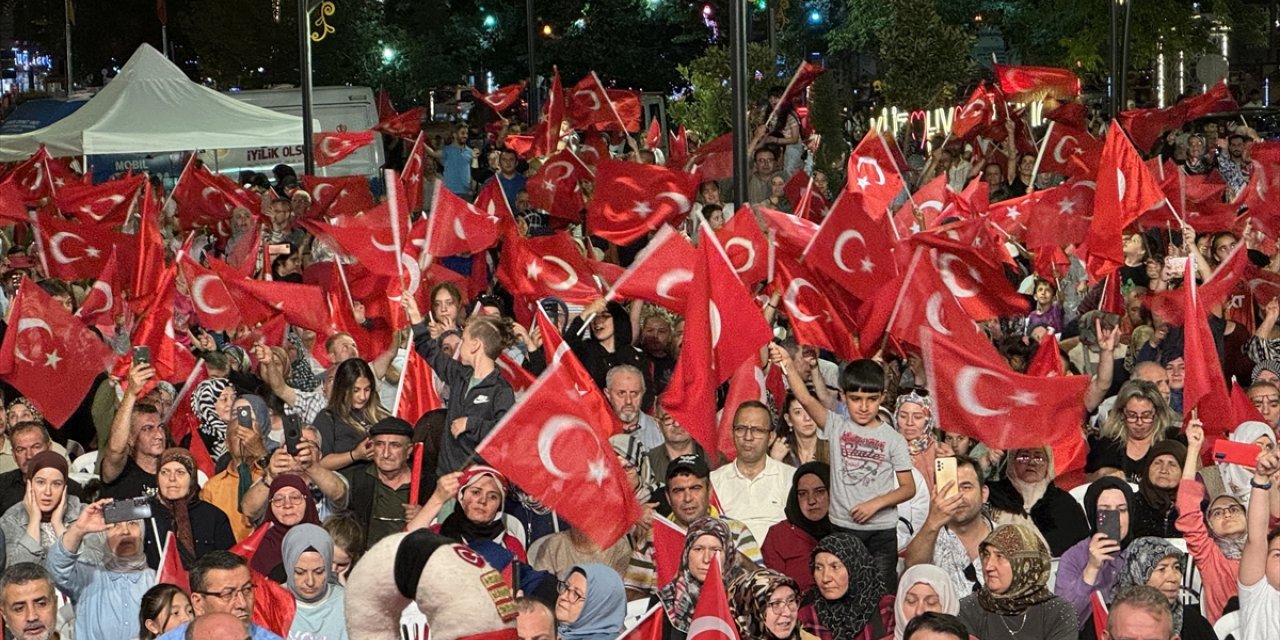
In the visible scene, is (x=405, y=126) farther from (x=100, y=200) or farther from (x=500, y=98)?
(x=100, y=200)

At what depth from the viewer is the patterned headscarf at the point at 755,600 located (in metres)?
8.41

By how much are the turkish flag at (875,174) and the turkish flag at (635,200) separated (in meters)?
1.39

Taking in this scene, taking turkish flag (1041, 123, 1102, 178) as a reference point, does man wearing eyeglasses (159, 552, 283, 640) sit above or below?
below

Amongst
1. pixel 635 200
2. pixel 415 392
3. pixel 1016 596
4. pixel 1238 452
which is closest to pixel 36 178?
pixel 635 200

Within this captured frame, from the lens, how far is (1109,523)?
30.7 ft

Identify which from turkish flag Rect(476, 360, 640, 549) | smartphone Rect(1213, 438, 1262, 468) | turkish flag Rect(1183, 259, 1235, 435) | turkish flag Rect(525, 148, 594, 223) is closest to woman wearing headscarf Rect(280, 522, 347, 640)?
turkish flag Rect(476, 360, 640, 549)

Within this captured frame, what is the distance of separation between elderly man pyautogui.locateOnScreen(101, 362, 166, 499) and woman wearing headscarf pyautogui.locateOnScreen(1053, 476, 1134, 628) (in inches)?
176

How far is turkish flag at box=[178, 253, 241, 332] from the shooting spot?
14773 mm

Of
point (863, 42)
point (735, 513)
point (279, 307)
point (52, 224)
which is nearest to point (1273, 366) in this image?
point (735, 513)

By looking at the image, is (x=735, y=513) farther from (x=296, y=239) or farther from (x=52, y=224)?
(x=296, y=239)

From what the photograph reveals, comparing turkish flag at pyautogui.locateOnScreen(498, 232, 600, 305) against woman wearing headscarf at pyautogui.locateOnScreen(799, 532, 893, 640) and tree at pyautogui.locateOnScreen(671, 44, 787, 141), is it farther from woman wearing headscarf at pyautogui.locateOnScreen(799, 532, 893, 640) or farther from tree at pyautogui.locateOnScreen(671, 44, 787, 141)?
tree at pyautogui.locateOnScreen(671, 44, 787, 141)

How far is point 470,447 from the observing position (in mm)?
10875

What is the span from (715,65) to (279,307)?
13178 mm

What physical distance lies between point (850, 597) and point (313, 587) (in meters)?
2.23
